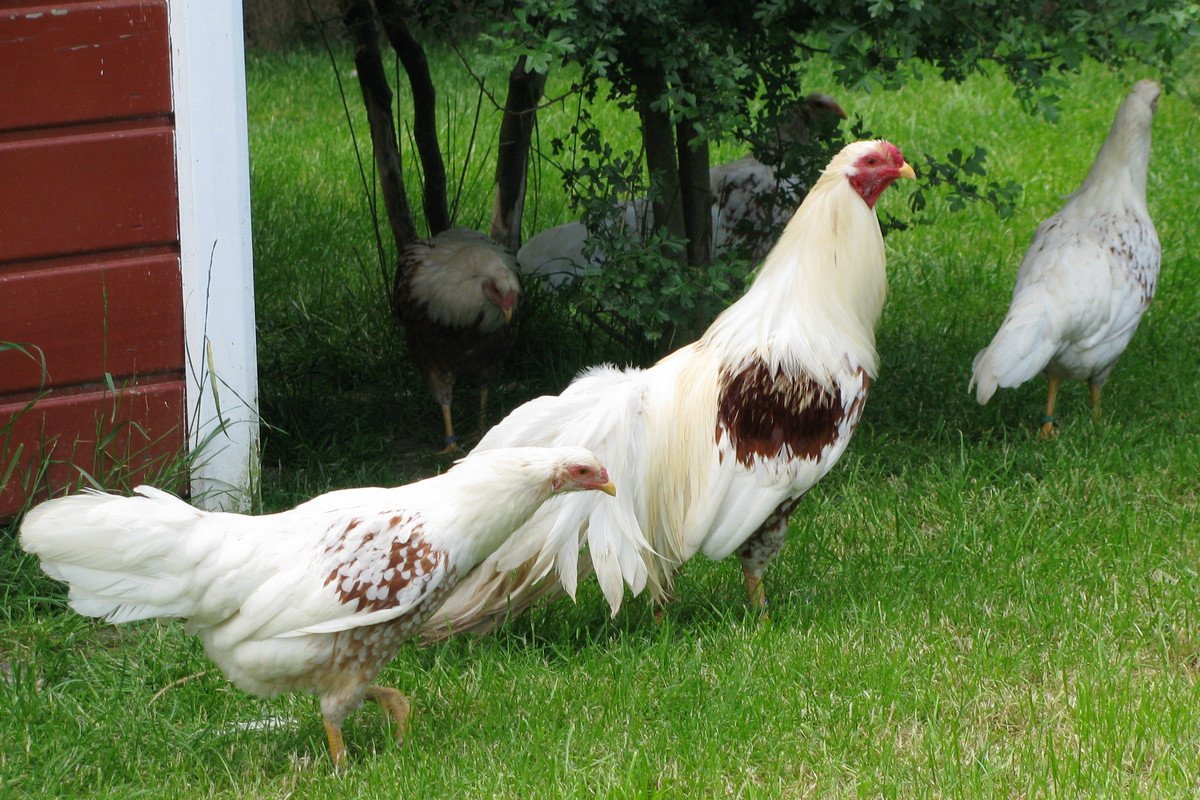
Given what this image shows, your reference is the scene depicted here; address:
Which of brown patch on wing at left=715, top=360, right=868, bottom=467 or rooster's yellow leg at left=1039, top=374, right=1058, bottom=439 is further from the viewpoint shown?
rooster's yellow leg at left=1039, top=374, right=1058, bottom=439

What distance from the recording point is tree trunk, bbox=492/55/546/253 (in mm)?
6488

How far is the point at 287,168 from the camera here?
31.8 feet

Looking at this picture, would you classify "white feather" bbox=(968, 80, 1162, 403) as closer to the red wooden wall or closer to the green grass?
the green grass

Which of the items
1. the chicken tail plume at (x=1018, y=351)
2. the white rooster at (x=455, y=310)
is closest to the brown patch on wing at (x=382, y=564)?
the white rooster at (x=455, y=310)

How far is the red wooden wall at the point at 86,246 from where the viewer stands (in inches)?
175

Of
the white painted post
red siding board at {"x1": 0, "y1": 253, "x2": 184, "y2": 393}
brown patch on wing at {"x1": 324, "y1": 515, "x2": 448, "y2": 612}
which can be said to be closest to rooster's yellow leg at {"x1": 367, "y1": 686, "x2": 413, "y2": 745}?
brown patch on wing at {"x1": 324, "y1": 515, "x2": 448, "y2": 612}

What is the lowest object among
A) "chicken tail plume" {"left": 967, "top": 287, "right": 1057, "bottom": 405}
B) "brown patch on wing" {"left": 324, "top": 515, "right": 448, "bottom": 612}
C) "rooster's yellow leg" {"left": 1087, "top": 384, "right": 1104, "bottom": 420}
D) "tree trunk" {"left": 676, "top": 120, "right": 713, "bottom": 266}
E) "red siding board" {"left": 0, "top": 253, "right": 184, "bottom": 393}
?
"rooster's yellow leg" {"left": 1087, "top": 384, "right": 1104, "bottom": 420}

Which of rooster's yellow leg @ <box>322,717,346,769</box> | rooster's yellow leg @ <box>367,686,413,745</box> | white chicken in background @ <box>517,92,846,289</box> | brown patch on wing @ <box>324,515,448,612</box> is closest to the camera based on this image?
brown patch on wing @ <box>324,515,448,612</box>

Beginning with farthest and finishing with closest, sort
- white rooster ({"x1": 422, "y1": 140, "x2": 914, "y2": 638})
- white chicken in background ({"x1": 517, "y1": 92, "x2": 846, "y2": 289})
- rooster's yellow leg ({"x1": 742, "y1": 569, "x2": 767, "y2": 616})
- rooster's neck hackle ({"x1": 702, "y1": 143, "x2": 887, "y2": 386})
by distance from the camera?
white chicken in background ({"x1": 517, "y1": 92, "x2": 846, "y2": 289}), rooster's yellow leg ({"x1": 742, "y1": 569, "x2": 767, "y2": 616}), rooster's neck hackle ({"x1": 702, "y1": 143, "x2": 887, "y2": 386}), white rooster ({"x1": 422, "y1": 140, "x2": 914, "y2": 638})

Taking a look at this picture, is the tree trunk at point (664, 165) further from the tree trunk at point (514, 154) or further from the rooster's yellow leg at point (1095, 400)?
the rooster's yellow leg at point (1095, 400)

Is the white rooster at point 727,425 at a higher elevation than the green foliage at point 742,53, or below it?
below

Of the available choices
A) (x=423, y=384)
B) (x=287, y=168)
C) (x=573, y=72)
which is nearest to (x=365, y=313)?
(x=423, y=384)

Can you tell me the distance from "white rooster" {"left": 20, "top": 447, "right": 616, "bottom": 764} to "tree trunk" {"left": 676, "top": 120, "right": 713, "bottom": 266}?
2710mm

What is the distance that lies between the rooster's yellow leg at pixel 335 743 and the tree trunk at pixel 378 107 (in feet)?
11.6
